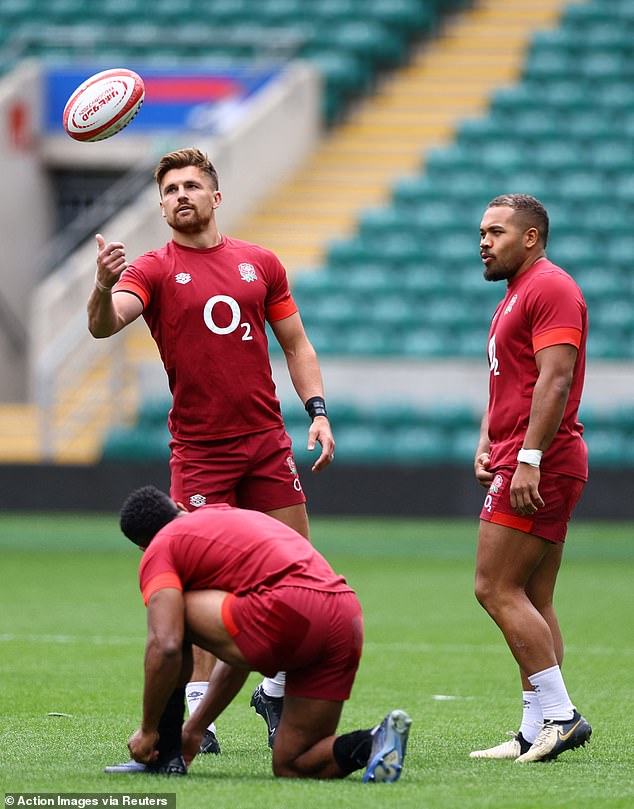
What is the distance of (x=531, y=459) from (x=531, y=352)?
0.45 metres

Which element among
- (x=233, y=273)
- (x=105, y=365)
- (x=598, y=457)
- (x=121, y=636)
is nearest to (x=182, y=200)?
(x=233, y=273)

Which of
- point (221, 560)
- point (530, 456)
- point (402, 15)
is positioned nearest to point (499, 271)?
point (530, 456)

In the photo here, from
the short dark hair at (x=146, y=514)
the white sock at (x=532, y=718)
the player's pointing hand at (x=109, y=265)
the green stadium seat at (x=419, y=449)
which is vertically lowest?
the green stadium seat at (x=419, y=449)

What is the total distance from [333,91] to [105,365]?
221 inches

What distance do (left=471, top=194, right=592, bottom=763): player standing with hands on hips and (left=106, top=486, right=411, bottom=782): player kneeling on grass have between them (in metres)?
0.88

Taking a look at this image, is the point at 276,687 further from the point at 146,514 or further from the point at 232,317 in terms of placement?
the point at 232,317

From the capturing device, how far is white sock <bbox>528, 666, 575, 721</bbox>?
19.4 ft

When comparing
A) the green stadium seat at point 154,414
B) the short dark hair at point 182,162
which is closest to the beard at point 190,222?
the short dark hair at point 182,162

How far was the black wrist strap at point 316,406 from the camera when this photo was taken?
647 centimetres

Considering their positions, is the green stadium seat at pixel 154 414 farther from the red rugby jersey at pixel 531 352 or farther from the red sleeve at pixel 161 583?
the red sleeve at pixel 161 583

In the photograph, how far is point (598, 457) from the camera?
680 inches

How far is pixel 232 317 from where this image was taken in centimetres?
630

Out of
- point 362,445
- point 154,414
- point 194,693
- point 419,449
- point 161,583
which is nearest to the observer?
point 161,583

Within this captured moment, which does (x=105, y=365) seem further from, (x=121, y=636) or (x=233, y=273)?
(x=233, y=273)
